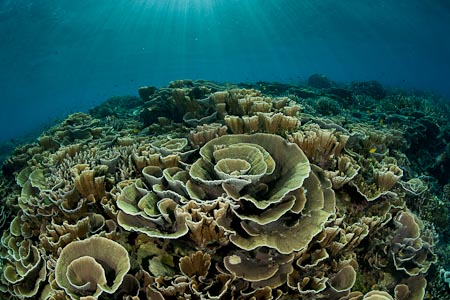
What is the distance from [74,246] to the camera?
3.14 metres

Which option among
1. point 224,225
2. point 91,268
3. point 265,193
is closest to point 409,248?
point 265,193

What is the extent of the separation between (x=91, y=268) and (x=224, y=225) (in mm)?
1369

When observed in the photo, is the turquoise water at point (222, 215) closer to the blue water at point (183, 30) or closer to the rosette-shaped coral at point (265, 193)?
the rosette-shaped coral at point (265, 193)

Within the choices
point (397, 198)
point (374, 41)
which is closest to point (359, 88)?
point (397, 198)

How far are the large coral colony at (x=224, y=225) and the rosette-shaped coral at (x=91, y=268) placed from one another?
10 mm

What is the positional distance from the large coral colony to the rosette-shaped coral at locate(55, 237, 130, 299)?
0.01 meters

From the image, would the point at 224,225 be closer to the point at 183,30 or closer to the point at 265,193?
the point at 265,193

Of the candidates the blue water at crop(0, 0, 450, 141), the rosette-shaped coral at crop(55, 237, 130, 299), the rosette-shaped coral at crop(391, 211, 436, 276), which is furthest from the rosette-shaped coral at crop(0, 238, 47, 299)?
the blue water at crop(0, 0, 450, 141)

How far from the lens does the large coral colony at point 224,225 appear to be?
3.18 metres

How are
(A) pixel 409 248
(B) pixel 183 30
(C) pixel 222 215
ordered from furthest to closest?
1. (B) pixel 183 30
2. (A) pixel 409 248
3. (C) pixel 222 215

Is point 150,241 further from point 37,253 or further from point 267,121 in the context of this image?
point 267,121

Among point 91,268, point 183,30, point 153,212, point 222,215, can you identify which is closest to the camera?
point 91,268

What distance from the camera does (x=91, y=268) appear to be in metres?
2.96

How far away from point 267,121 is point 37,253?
12.1 ft
